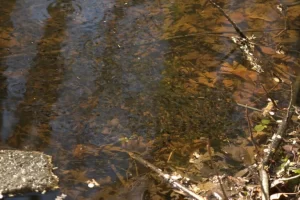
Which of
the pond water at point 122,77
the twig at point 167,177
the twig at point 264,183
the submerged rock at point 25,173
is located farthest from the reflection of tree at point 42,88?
the twig at point 264,183

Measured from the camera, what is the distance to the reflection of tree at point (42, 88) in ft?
9.44

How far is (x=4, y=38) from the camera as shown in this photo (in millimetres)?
3574

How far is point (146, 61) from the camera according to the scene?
3494mm

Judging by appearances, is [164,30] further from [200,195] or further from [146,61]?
[200,195]

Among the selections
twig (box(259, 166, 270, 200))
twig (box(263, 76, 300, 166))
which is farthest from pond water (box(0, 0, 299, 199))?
twig (box(259, 166, 270, 200))

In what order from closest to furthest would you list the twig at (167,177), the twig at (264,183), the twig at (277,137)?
the twig at (264,183)
the twig at (167,177)
the twig at (277,137)

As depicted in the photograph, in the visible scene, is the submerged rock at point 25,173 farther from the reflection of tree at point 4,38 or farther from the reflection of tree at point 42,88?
the reflection of tree at point 4,38

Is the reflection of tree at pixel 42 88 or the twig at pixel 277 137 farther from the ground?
the reflection of tree at pixel 42 88

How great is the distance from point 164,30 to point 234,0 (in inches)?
30.5

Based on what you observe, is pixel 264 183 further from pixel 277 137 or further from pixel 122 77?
pixel 122 77

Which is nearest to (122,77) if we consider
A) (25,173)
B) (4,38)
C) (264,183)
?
(4,38)

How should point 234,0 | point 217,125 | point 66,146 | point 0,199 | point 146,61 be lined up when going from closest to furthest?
1. point 0,199
2. point 66,146
3. point 217,125
4. point 146,61
5. point 234,0

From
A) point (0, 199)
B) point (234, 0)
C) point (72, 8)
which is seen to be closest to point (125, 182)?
point (0, 199)

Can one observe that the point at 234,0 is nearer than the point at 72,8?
No
